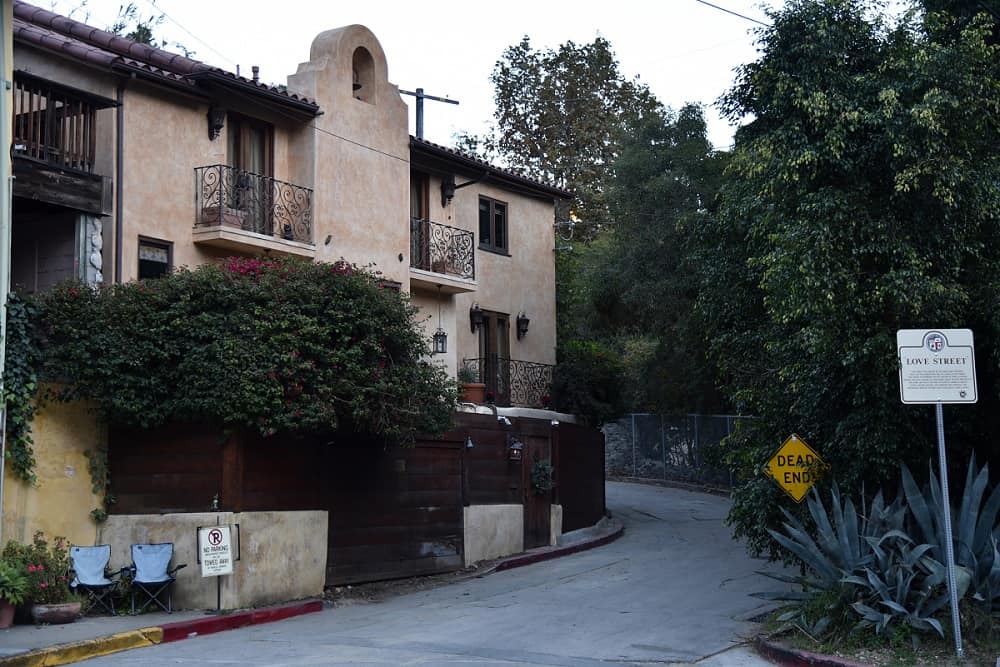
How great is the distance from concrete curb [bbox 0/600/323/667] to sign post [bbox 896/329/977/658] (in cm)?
863

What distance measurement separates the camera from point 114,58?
59.6ft

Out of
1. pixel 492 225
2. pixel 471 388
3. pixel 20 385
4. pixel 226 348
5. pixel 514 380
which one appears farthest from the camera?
pixel 492 225

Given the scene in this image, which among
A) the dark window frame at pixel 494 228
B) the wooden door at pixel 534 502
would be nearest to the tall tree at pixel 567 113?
the dark window frame at pixel 494 228

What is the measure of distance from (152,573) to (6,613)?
6.37 feet

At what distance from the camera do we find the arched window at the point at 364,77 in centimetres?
2411

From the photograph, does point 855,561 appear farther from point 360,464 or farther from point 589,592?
point 360,464

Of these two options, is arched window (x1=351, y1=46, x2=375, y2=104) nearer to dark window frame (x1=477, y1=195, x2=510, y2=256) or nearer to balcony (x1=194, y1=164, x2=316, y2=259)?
balcony (x1=194, y1=164, x2=316, y2=259)

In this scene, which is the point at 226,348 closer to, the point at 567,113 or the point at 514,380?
the point at 514,380

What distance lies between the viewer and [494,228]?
2883cm

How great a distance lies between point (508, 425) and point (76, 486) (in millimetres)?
9453

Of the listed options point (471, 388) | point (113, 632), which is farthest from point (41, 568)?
point (471, 388)

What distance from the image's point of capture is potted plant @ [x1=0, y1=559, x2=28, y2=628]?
44.5 ft

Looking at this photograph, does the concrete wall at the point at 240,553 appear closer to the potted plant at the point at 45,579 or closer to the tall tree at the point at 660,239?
the potted plant at the point at 45,579

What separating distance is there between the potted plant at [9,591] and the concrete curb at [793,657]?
8.59m
